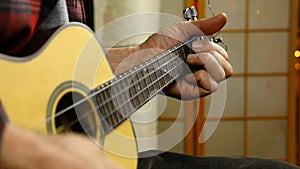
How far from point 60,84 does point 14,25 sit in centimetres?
18

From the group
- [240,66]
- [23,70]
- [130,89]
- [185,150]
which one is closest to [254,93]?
[240,66]

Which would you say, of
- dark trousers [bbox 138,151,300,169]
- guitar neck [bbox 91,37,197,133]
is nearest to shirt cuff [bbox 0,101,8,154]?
guitar neck [bbox 91,37,197,133]

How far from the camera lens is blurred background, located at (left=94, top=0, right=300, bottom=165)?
2613mm

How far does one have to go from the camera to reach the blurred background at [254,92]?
2613mm

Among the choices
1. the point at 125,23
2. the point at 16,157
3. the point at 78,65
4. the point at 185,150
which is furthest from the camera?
the point at 185,150

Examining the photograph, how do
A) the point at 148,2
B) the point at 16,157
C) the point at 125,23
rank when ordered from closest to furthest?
the point at 16,157, the point at 125,23, the point at 148,2

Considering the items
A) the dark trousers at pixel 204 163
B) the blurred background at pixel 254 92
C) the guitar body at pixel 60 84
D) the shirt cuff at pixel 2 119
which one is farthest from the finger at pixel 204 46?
the blurred background at pixel 254 92

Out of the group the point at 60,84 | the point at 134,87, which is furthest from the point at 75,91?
the point at 134,87

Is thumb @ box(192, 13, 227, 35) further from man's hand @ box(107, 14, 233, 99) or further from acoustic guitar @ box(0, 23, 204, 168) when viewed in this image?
acoustic guitar @ box(0, 23, 204, 168)

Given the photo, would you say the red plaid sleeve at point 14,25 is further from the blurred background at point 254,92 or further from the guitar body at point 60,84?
the blurred background at point 254,92

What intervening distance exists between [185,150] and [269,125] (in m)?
0.52

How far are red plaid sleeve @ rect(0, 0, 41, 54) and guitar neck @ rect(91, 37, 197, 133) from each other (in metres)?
0.16

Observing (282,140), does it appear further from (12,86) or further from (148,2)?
(12,86)

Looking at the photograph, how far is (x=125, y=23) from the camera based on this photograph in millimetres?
2107
